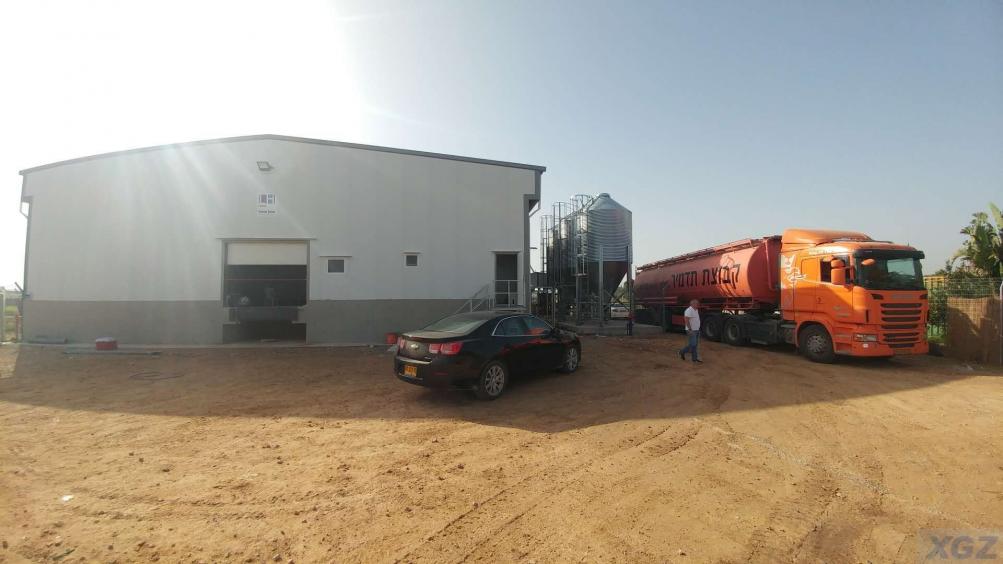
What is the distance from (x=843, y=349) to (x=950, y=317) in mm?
4349

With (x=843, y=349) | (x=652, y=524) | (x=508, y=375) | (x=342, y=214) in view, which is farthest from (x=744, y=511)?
(x=342, y=214)

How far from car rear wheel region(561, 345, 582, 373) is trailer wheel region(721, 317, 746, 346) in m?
7.78

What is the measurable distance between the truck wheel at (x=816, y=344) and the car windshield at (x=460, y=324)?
30.0ft

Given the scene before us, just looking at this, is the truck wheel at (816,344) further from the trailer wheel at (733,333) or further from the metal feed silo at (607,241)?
the metal feed silo at (607,241)

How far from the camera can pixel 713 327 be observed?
51.1 ft

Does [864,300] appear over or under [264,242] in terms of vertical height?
under

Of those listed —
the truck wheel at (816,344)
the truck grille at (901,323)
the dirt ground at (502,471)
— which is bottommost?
the dirt ground at (502,471)

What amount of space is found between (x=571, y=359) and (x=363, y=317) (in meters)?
8.14

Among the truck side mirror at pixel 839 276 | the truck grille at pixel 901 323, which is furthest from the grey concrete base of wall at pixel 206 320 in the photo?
the truck grille at pixel 901 323

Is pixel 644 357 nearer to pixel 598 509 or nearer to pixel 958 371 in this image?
pixel 958 371

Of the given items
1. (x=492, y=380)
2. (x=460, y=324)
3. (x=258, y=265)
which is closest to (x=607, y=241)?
(x=460, y=324)

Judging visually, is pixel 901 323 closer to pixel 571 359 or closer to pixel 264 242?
pixel 571 359

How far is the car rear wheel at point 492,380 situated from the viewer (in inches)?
276

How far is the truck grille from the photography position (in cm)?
1003
